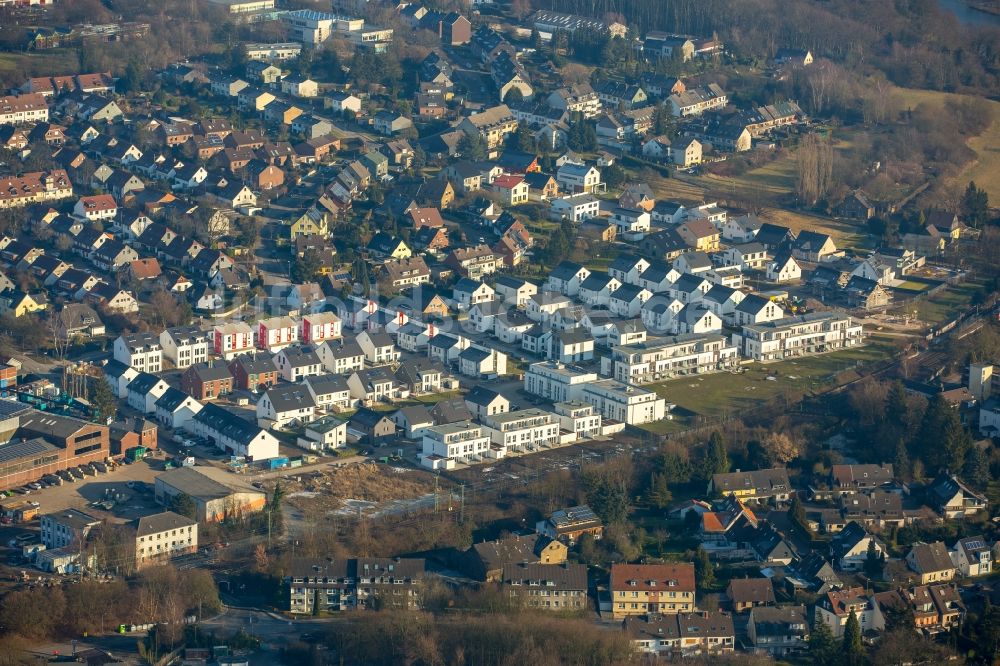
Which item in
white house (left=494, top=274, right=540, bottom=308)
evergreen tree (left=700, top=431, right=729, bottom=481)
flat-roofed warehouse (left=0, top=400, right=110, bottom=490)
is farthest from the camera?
white house (left=494, top=274, right=540, bottom=308)

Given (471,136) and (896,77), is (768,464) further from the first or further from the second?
(896,77)

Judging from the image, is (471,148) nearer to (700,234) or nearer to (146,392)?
(700,234)

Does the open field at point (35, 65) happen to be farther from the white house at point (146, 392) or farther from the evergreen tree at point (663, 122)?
the white house at point (146, 392)

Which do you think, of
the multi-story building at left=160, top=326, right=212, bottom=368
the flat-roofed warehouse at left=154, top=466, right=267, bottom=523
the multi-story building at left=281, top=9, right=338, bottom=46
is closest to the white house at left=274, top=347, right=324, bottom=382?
the multi-story building at left=160, top=326, right=212, bottom=368

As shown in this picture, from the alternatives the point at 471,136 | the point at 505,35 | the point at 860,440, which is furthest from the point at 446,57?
the point at 860,440

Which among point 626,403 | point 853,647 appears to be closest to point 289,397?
point 626,403

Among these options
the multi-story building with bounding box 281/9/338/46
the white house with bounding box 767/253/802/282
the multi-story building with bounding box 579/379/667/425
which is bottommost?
the multi-story building with bounding box 579/379/667/425

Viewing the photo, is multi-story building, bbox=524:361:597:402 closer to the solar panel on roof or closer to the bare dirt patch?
the bare dirt patch

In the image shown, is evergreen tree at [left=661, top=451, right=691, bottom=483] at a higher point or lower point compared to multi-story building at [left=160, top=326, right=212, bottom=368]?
lower
